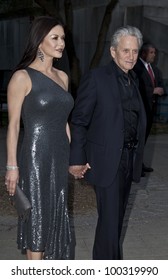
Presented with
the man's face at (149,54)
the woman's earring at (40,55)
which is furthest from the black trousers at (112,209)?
the man's face at (149,54)

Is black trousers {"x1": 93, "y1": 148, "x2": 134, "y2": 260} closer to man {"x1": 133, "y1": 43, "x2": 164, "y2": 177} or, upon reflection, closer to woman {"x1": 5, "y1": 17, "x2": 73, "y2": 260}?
woman {"x1": 5, "y1": 17, "x2": 73, "y2": 260}

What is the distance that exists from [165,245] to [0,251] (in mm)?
1576

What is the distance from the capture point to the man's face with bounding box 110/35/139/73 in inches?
147

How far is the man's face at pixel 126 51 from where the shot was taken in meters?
3.74

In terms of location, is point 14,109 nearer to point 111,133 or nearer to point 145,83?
point 111,133

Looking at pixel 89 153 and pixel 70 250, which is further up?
pixel 89 153

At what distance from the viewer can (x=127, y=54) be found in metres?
3.77

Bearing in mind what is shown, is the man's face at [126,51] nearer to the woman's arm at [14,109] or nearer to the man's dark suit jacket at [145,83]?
the woman's arm at [14,109]

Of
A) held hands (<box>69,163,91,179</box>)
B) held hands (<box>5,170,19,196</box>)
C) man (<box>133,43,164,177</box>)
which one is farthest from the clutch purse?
man (<box>133,43,164,177</box>)

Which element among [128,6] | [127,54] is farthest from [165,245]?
[128,6]

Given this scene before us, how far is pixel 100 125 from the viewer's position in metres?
3.83

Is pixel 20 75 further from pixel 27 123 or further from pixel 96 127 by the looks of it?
pixel 96 127

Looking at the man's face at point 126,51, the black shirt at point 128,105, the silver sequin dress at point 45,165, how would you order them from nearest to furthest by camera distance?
the silver sequin dress at point 45,165, the man's face at point 126,51, the black shirt at point 128,105

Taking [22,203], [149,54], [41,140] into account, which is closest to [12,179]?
[22,203]
